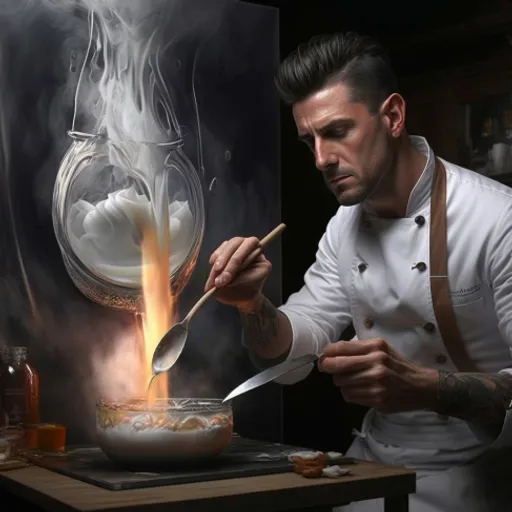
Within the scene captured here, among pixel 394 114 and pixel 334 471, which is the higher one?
pixel 394 114

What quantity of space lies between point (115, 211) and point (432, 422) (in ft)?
3.29

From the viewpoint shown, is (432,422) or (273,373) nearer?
(273,373)

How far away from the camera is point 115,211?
7.57 feet

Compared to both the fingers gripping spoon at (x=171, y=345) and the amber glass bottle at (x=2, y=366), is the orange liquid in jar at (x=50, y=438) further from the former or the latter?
the fingers gripping spoon at (x=171, y=345)

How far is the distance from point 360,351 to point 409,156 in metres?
0.69

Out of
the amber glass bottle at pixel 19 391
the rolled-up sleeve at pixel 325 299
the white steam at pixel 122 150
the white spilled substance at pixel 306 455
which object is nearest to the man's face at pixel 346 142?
the rolled-up sleeve at pixel 325 299

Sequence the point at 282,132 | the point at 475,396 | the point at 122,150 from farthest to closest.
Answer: the point at 282,132 → the point at 122,150 → the point at 475,396

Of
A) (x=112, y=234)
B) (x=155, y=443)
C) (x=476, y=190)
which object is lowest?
(x=155, y=443)

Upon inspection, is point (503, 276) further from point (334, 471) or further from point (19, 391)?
point (19, 391)

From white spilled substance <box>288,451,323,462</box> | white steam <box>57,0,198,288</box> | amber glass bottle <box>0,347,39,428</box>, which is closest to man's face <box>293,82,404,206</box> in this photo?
white steam <box>57,0,198,288</box>

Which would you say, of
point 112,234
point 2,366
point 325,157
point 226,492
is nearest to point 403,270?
point 325,157

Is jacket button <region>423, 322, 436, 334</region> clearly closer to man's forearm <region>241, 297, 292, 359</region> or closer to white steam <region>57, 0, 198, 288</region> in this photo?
man's forearm <region>241, 297, 292, 359</region>

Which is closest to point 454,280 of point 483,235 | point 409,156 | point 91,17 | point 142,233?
point 483,235

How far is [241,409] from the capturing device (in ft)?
8.65
